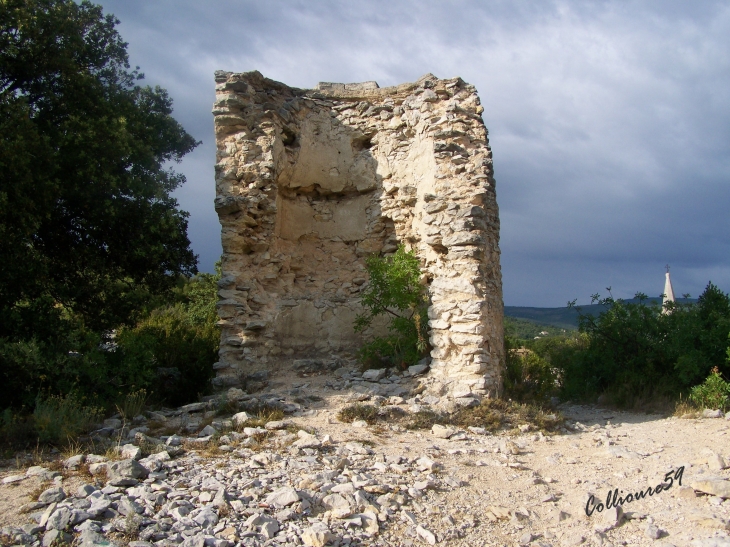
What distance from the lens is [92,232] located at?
8781mm

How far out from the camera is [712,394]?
7305 millimetres

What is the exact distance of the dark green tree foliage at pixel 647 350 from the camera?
26.3ft

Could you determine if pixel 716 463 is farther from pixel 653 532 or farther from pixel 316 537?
pixel 316 537

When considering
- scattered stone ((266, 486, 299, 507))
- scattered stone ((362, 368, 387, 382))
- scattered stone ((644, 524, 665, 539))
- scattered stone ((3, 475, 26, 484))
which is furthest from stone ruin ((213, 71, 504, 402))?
scattered stone ((3, 475, 26, 484))

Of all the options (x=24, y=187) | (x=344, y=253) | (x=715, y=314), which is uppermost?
(x=24, y=187)

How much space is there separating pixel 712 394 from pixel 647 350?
68.1 inches

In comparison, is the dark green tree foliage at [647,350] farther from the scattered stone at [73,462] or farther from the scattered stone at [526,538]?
the scattered stone at [73,462]

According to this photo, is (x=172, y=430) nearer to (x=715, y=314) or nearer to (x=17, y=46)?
(x=17, y=46)

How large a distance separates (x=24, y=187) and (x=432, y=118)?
556cm

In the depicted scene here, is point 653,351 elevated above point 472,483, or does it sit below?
above

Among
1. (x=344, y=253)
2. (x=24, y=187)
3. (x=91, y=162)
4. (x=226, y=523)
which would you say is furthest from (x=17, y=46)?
(x=226, y=523)
